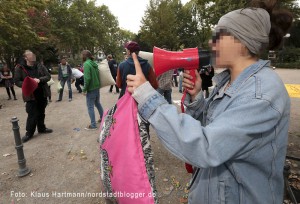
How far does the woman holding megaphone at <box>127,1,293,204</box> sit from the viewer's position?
97cm

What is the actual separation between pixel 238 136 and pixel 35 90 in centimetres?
567

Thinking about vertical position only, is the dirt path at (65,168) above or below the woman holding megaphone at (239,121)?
below

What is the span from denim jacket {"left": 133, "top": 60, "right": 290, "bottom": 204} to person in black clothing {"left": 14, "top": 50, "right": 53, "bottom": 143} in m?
5.12

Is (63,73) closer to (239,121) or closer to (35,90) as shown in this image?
(35,90)

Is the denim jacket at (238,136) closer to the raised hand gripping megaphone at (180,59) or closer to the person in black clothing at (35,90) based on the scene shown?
the raised hand gripping megaphone at (180,59)

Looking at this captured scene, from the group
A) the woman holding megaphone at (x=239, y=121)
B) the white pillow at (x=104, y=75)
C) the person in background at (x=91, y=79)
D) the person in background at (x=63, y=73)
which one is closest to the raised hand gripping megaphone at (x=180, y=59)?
the woman holding megaphone at (x=239, y=121)

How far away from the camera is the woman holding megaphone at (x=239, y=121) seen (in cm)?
97

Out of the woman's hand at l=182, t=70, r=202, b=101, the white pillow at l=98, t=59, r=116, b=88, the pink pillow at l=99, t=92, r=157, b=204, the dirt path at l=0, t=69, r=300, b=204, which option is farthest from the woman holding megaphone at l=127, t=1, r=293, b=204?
the white pillow at l=98, t=59, r=116, b=88

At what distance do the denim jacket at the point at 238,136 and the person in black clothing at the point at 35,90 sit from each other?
512cm

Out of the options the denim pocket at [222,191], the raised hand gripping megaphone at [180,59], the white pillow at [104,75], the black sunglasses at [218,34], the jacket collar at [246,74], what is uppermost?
→ the black sunglasses at [218,34]

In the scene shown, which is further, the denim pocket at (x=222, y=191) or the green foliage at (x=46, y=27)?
the green foliage at (x=46, y=27)

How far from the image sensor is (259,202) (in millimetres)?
1172

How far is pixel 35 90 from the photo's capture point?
18.6ft

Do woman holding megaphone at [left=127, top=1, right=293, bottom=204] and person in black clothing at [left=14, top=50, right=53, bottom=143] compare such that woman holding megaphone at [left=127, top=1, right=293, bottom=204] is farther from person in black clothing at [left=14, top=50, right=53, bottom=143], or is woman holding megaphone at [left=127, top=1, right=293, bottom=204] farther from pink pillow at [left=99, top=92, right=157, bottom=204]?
person in black clothing at [left=14, top=50, right=53, bottom=143]
